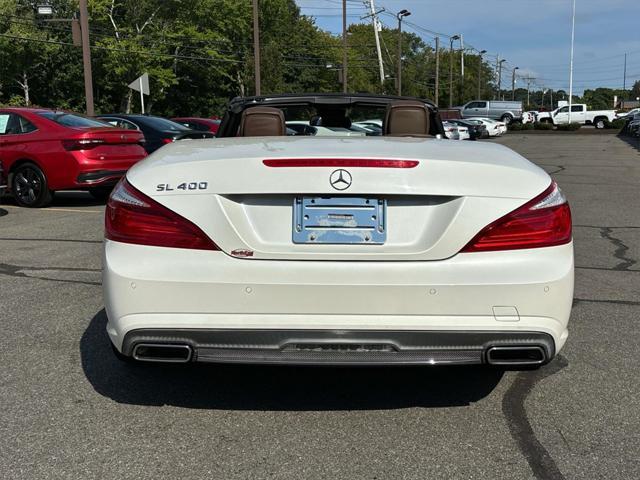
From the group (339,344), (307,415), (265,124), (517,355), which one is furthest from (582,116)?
(339,344)

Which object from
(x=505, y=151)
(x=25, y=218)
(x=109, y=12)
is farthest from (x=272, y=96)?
(x=109, y=12)

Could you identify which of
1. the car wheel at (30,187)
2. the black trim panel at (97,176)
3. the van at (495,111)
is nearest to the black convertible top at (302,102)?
the black trim panel at (97,176)

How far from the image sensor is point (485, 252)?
2.84 m

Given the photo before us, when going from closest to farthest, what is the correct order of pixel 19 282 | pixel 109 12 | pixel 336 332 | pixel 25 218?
1. pixel 336 332
2. pixel 19 282
3. pixel 25 218
4. pixel 109 12

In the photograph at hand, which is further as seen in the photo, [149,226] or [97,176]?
[97,176]

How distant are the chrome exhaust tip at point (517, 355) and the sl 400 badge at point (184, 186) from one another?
1.41 metres

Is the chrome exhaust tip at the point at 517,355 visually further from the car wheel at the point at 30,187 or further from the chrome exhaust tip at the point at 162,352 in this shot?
the car wheel at the point at 30,187

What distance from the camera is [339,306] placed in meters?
2.78

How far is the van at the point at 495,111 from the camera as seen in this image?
190ft

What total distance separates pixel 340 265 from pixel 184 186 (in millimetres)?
763

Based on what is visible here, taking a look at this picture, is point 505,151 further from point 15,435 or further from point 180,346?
point 15,435

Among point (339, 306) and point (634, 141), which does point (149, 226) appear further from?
point (634, 141)

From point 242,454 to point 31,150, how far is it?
8.91 m

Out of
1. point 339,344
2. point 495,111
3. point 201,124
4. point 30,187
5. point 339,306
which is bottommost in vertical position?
point 30,187
